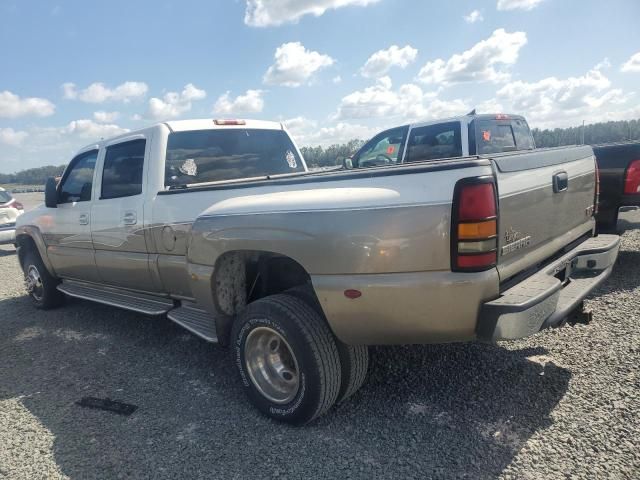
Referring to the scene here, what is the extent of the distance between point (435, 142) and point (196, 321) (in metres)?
4.90

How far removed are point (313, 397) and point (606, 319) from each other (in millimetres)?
2863

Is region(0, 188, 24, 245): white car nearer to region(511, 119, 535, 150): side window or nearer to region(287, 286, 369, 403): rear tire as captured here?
region(287, 286, 369, 403): rear tire

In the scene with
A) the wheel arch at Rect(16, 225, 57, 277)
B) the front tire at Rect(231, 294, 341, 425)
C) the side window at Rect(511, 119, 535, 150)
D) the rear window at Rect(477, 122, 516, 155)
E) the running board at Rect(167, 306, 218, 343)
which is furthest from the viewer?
the side window at Rect(511, 119, 535, 150)

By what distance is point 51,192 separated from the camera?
5.06 metres

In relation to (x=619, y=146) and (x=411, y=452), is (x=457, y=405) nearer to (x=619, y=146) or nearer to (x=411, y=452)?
(x=411, y=452)

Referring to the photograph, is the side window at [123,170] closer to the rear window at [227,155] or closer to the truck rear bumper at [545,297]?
the rear window at [227,155]

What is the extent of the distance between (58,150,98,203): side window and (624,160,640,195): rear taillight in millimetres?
5666

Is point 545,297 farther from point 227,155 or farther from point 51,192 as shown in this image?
point 51,192

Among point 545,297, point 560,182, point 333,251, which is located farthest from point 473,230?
point 560,182

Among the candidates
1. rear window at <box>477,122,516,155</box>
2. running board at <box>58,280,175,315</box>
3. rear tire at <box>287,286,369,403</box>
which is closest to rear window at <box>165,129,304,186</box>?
running board at <box>58,280,175,315</box>

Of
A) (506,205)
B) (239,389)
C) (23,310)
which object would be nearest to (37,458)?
(239,389)

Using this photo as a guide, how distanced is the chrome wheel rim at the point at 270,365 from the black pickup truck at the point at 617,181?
3889 millimetres

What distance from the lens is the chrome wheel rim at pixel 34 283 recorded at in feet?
19.1

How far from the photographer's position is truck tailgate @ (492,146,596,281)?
2.42m
